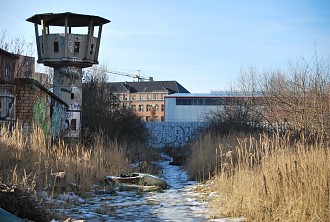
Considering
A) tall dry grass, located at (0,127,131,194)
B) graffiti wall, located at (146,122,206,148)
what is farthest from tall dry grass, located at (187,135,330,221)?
graffiti wall, located at (146,122,206,148)

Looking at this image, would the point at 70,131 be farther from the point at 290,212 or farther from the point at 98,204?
the point at 290,212

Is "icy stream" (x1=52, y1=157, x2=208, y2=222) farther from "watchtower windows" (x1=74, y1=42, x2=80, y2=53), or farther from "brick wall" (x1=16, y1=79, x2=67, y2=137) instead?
"watchtower windows" (x1=74, y1=42, x2=80, y2=53)

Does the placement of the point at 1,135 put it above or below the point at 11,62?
below

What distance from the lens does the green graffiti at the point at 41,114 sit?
42.8 feet

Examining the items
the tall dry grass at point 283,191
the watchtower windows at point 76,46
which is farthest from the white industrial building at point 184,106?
the tall dry grass at point 283,191

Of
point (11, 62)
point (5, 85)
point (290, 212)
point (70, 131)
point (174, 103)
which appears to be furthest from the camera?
point (174, 103)

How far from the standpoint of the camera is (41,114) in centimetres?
1346

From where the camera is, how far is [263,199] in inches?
248

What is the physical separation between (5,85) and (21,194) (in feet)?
25.2

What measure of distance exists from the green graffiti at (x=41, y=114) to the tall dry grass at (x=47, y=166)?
7.35 ft

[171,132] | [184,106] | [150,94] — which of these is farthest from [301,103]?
[150,94]

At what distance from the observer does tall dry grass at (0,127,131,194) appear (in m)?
8.25

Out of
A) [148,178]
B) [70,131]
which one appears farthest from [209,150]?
[70,131]

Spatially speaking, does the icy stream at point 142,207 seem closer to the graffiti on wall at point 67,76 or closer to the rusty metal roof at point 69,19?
the graffiti on wall at point 67,76
